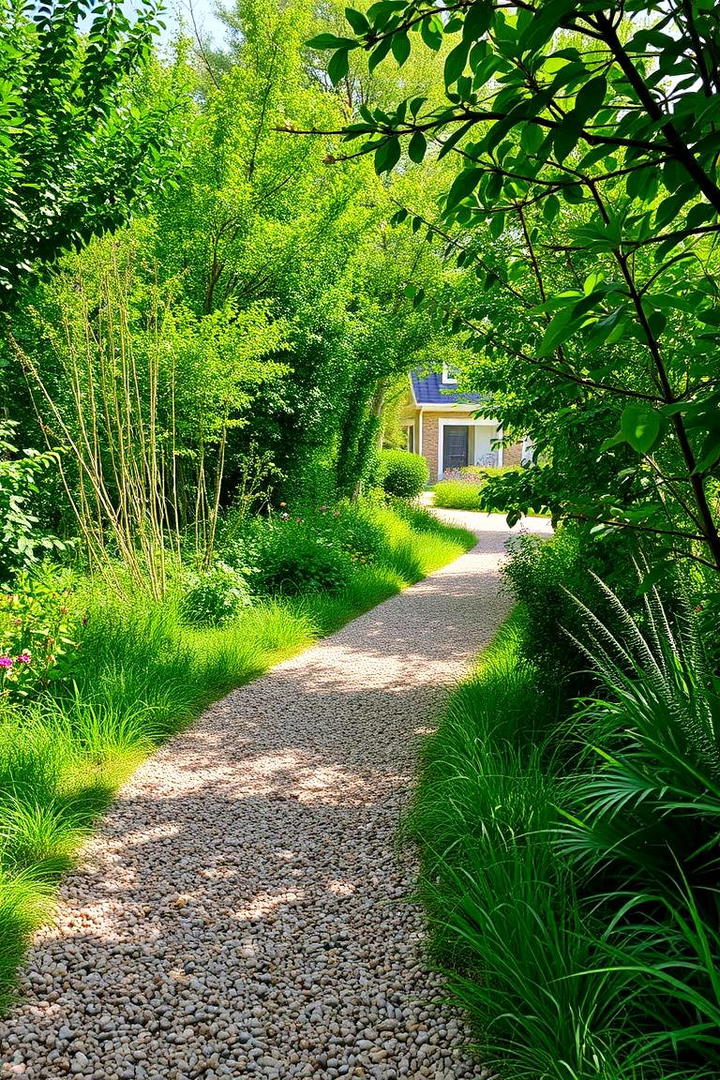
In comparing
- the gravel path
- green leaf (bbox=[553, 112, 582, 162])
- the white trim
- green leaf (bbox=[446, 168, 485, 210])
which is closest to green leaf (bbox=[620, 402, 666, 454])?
green leaf (bbox=[553, 112, 582, 162])

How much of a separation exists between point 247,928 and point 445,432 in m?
22.8

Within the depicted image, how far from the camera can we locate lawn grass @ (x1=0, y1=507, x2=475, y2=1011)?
8.85 ft

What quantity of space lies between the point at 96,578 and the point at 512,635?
3143mm

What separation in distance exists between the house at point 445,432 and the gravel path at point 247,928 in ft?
65.0

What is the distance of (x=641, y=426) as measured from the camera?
94 centimetres

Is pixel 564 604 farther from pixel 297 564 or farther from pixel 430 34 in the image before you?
pixel 297 564

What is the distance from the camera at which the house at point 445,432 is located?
23.4m

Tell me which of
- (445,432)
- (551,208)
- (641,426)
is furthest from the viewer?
(445,432)

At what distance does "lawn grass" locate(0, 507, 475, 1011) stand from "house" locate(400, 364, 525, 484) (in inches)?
684

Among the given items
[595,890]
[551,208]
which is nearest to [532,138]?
[551,208]

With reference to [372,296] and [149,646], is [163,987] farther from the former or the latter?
[372,296]

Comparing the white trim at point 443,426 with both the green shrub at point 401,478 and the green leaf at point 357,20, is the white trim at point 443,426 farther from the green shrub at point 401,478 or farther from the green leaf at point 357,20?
the green leaf at point 357,20

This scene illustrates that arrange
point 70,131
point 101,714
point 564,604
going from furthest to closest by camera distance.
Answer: point 70,131, point 101,714, point 564,604

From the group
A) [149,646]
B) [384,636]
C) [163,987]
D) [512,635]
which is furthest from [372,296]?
[163,987]
